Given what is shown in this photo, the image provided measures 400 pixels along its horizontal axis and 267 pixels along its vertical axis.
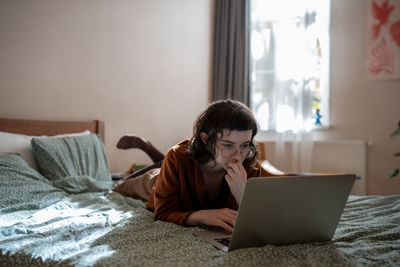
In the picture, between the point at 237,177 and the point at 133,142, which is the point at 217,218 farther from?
the point at 133,142

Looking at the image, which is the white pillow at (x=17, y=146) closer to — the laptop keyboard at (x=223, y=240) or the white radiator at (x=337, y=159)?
the laptop keyboard at (x=223, y=240)

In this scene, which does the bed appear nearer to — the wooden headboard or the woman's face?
the wooden headboard

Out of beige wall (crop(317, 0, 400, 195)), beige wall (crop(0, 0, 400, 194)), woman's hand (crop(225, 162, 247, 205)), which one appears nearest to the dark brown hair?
woman's hand (crop(225, 162, 247, 205))

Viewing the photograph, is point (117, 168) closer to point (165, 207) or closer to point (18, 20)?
point (18, 20)

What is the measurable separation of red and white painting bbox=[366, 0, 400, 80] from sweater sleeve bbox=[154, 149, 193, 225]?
279cm

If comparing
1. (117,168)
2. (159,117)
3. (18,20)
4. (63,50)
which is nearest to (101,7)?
(63,50)

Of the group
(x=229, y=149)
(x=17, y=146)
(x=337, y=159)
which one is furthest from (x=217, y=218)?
(x=337, y=159)

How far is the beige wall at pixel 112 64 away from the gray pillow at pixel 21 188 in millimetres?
691

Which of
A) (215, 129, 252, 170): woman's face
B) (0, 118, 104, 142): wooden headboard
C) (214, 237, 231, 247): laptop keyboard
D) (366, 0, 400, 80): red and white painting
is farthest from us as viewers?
(366, 0, 400, 80): red and white painting

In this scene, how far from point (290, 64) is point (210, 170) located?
245cm

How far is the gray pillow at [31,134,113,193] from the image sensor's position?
2.02 metres

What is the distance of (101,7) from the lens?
2.91 metres

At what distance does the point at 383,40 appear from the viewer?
3436 mm

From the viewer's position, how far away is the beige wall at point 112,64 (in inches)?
95.7
